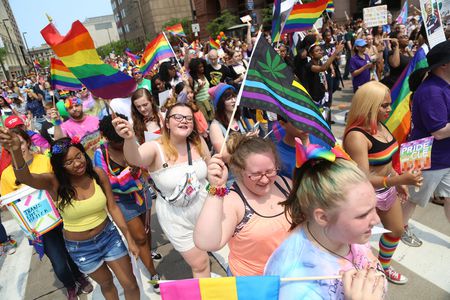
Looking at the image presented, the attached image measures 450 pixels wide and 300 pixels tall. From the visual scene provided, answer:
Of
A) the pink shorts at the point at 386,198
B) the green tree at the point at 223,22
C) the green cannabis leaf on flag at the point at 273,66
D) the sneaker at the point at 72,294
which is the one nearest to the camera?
the green cannabis leaf on flag at the point at 273,66

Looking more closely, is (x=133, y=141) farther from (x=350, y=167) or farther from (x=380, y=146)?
(x=380, y=146)

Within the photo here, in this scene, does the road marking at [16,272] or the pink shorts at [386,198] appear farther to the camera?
the road marking at [16,272]

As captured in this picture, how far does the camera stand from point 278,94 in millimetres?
1864

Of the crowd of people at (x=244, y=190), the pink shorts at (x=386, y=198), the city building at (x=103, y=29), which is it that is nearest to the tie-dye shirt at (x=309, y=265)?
the crowd of people at (x=244, y=190)

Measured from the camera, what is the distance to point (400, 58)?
17.9ft

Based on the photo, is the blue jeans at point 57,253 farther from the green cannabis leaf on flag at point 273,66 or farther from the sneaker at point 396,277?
the sneaker at point 396,277

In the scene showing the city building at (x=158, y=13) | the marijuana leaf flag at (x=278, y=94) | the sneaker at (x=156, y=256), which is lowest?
the sneaker at (x=156, y=256)

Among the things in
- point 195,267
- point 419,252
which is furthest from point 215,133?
point 419,252

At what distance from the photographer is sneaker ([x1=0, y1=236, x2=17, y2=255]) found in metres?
4.66

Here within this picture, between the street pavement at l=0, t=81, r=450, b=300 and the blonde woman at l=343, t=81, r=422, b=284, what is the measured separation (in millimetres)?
596

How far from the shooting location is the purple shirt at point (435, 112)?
262cm

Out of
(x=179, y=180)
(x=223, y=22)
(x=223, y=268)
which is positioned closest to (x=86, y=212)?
(x=179, y=180)

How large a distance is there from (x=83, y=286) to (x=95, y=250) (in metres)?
1.24

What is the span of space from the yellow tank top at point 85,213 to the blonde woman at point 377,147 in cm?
217
